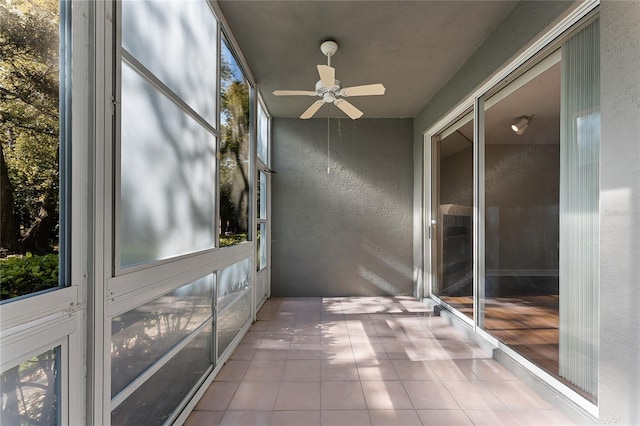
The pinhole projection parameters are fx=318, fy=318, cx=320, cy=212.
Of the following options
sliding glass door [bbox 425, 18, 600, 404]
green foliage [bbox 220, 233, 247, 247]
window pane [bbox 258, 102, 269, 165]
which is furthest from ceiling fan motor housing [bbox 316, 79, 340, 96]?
window pane [bbox 258, 102, 269, 165]

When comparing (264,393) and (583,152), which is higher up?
(583,152)

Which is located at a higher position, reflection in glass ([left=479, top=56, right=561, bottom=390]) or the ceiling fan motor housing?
the ceiling fan motor housing

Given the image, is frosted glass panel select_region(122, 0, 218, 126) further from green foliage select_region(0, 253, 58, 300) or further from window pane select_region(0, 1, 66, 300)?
green foliage select_region(0, 253, 58, 300)

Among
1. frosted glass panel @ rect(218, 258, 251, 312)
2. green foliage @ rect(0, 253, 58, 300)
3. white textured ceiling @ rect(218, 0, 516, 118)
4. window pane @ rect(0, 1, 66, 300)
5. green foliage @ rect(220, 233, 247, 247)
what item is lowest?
frosted glass panel @ rect(218, 258, 251, 312)

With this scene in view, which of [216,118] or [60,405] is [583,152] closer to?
[216,118]

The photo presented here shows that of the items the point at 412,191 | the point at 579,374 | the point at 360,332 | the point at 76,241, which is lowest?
the point at 360,332

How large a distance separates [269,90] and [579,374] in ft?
13.0

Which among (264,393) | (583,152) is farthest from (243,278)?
(583,152)

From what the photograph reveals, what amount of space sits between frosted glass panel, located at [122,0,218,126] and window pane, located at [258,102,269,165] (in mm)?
2003

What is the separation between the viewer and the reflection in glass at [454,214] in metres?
3.45

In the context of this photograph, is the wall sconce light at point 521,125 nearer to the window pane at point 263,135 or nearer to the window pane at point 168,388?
the window pane at point 168,388

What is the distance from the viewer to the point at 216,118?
243cm

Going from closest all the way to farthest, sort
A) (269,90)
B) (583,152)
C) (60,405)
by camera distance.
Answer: (60,405) → (583,152) → (269,90)

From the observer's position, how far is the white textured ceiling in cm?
246
